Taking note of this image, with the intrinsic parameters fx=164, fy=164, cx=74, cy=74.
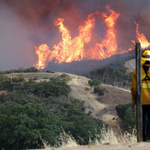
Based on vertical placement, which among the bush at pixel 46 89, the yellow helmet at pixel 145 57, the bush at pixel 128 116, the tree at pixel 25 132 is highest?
the yellow helmet at pixel 145 57

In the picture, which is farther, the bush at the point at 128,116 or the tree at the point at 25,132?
the bush at the point at 128,116

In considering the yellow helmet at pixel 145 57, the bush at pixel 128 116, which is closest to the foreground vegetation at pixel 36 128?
the yellow helmet at pixel 145 57

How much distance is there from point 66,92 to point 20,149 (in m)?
18.5

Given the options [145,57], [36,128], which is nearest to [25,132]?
[36,128]

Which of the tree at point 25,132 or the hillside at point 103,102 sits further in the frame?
the hillside at point 103,102

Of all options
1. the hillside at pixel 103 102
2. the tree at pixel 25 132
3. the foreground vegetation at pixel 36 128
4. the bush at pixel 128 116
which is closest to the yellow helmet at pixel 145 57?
the foreground vegetation at pixel 36 128

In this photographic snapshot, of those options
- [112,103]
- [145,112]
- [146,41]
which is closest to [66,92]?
[112,103]

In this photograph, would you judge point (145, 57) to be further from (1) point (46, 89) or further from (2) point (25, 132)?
(1) point (46, 89)

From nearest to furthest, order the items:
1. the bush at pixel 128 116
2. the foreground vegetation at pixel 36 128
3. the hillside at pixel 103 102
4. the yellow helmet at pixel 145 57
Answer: the yellow helmet at pixel 145 57 → the foreground vegetation at pixel 36 128 → the bush at pixel 128 116 → the hillside at pixel 103 102

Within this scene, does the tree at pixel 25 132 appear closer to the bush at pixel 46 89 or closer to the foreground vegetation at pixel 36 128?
the foreground vegetation at pixel 36 128

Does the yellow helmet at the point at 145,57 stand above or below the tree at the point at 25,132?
above

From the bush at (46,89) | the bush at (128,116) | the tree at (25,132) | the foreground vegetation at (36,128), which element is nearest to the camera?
the tree at (25,132)

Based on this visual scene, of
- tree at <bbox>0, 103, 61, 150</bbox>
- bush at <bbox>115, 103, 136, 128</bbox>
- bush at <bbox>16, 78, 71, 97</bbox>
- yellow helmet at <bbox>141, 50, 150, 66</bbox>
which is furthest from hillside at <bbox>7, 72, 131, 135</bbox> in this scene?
yellow helmet at <bbox>141, 50, 150, 66</bbox>

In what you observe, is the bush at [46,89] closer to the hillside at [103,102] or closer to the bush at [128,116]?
the hillside at [103,102]
